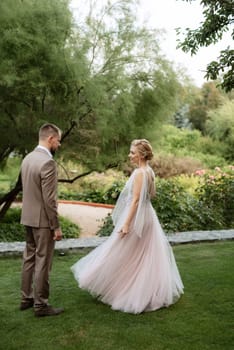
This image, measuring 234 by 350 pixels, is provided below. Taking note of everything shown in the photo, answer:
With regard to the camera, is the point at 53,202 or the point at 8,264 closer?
the point at 53,202

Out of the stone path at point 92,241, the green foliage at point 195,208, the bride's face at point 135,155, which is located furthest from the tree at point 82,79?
the bride's face at point 135,155

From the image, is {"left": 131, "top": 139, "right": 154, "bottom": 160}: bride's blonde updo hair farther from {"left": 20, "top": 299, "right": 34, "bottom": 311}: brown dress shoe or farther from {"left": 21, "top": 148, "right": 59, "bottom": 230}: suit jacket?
{"left": 20, "top": 299, "right": 34, "bottom": 311}: brown dress shoe

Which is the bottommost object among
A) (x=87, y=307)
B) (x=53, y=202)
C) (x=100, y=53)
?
(x=87, y=307)

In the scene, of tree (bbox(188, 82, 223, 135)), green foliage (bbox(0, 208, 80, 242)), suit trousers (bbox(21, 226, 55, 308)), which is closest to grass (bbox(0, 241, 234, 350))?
suit trousers (bbox(21, 226, 55, 308))

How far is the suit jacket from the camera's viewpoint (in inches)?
129

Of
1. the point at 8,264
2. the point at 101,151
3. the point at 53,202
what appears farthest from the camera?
the point at 101,151

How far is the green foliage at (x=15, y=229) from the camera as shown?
362 inches

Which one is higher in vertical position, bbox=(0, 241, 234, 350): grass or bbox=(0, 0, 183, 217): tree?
bbox=(0, 0, 183, 217): tree

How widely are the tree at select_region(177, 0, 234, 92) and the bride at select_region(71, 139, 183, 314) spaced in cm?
96

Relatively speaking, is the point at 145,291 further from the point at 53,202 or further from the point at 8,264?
the point at 8,264

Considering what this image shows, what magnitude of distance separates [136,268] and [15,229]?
6.33 metres

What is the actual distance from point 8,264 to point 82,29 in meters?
4.63

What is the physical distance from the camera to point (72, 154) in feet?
28.4

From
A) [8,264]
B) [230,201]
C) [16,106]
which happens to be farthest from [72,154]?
[8,264]
